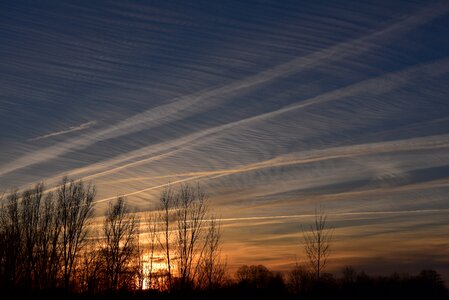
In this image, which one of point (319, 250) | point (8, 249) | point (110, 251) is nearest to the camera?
point (319, 250)

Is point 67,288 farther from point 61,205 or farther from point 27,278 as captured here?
point 61,205

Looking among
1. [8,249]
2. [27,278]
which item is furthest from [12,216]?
[27,278]

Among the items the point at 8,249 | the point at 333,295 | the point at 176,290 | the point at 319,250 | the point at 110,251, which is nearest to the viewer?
the point at 176,290

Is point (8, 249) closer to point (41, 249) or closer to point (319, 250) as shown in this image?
point (41, 249)

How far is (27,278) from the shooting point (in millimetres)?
41125

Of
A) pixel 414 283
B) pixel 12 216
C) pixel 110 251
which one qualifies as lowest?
pixel 414 283

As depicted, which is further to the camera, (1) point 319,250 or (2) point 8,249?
(2) point 8,249

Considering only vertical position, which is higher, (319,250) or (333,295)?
(319,250)

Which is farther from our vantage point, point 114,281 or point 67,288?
point 114,281

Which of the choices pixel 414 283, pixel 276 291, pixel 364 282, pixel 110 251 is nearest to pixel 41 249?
pixel 110 251

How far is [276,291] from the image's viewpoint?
62.9m

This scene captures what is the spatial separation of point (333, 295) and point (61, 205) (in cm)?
3113

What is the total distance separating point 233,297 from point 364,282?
40434 millimetres

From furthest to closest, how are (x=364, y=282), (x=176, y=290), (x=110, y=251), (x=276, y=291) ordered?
(x=364, y=282) → (x=276, y=291) → (x=110, y=251) → (x=176, y=290)
